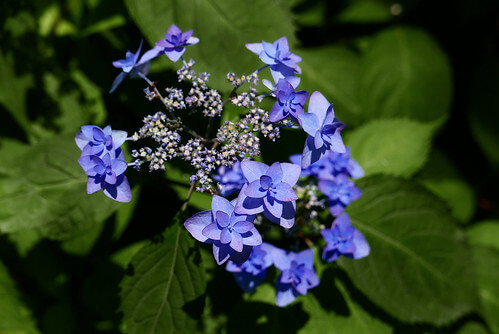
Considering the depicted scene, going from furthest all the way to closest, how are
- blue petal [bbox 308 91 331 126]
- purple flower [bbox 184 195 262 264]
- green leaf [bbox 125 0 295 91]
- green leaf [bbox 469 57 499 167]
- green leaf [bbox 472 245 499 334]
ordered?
1. green leaf [bbox 469 57 499 167]
2. green leaf [bbox 472 245 499 334]
3. green leaf [bbox 125 0 295 91]
4. blue petal [bbox 308 91 331 126]
5. purple flower [bbox 184 195 262 264]

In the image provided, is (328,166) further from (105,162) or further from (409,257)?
(105,162)

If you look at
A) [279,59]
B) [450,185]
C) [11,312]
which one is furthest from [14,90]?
[450,185]

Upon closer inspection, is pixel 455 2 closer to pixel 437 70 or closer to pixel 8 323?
pixel 437 70

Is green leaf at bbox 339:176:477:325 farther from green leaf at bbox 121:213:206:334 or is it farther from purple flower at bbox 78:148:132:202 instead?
purple flower at bbox 78:148:132:202

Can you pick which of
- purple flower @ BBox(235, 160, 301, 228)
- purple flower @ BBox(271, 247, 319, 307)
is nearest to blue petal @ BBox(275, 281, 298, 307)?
purple flower @ BBox(271, 247, 319, 307)

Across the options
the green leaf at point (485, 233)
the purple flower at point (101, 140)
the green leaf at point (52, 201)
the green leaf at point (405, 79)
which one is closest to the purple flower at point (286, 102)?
the purple flower at point (101, 140)

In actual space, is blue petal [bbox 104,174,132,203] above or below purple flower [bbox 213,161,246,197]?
above

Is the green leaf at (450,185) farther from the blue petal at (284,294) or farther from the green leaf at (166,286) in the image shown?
the green leaf at (166,286)
